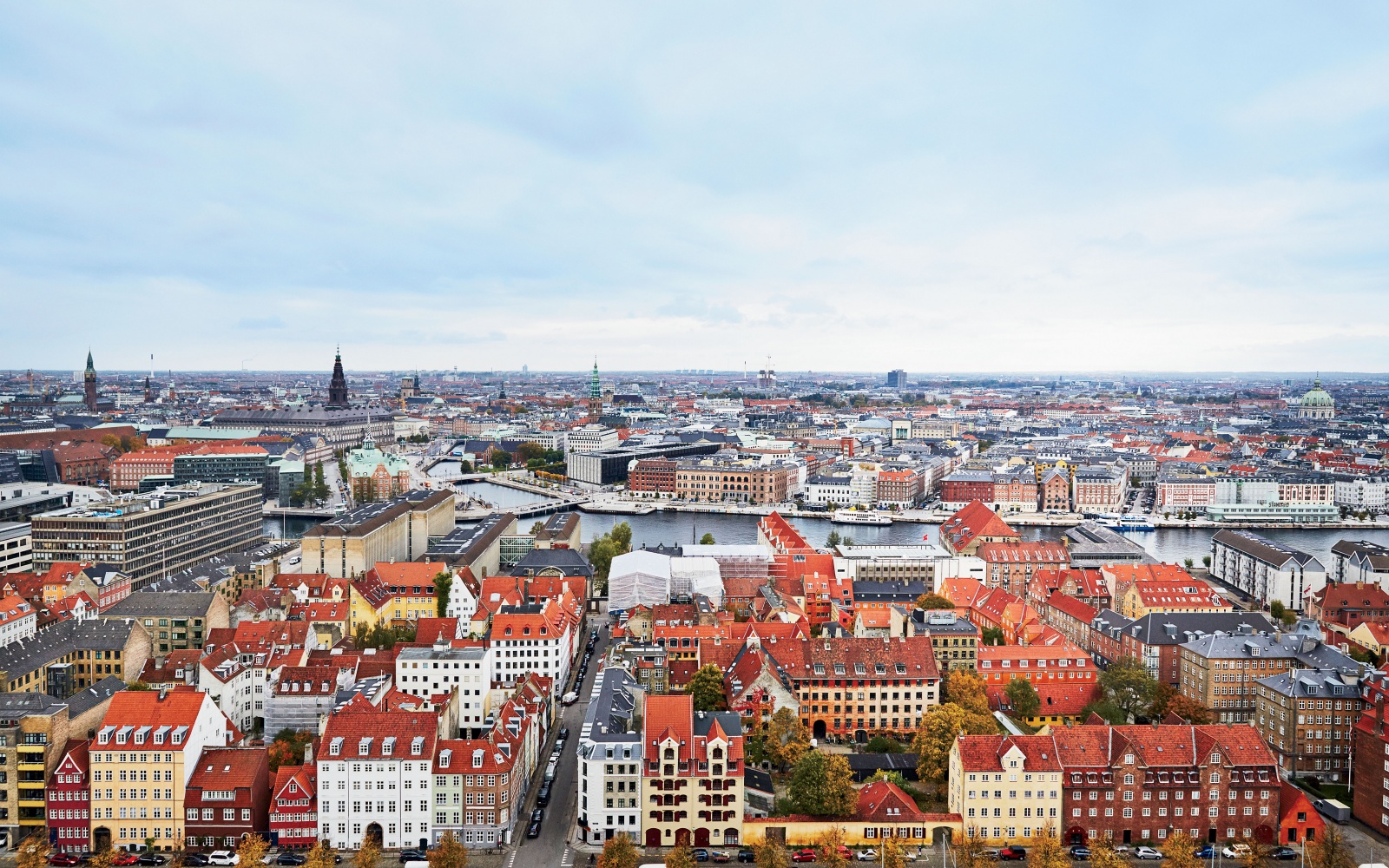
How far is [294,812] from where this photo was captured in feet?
74.8

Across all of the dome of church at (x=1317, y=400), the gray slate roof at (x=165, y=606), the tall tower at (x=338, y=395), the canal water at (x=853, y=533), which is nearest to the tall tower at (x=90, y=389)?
the tall tower at (x=338, y=395)

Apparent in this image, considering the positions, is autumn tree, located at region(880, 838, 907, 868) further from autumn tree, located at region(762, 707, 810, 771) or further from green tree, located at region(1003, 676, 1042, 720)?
green tree, located at region(1003, 676, 1042, 720)

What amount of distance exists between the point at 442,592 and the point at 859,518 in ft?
129

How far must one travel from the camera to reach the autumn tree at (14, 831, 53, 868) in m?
20.9

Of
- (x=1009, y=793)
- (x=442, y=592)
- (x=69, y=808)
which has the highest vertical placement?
(x=442, y=592)

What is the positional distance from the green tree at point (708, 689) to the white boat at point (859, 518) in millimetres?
44932

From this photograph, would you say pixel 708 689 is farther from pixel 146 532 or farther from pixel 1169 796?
pixel 146 532

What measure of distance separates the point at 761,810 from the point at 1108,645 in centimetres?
1588

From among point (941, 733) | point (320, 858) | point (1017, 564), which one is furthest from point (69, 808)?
point (1017, 564)

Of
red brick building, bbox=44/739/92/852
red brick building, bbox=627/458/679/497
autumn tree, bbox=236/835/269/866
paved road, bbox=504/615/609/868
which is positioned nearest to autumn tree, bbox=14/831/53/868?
red brick building, bbox=44/739/92/852

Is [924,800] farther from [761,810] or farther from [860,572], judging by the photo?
[860,572]

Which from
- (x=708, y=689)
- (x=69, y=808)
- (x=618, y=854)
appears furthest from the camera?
(x=708, y=689)

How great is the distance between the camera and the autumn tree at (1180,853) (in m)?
21.1

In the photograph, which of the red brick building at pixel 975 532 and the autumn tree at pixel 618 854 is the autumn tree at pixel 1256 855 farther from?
the red brick building at pixel 975 532
